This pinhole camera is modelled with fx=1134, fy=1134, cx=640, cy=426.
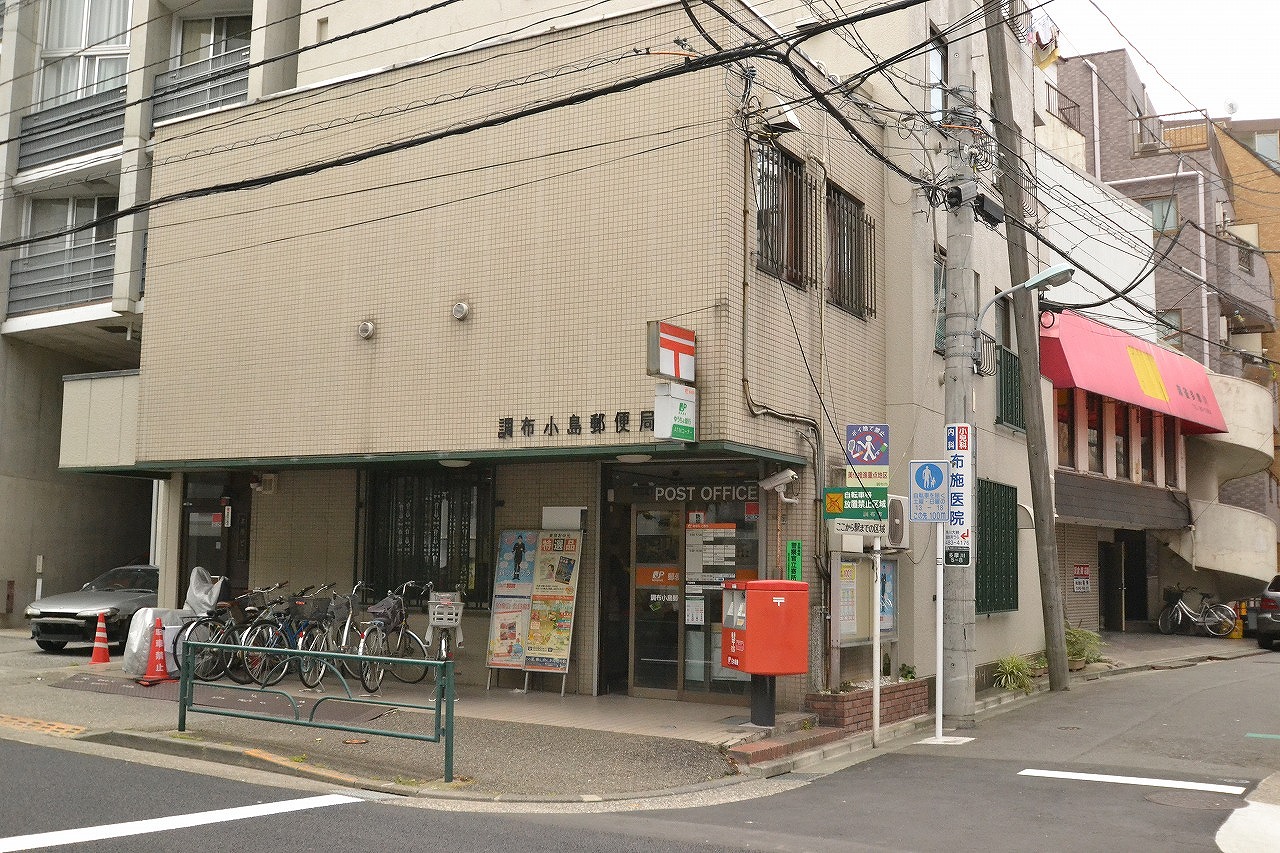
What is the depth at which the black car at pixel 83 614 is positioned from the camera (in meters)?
18.3

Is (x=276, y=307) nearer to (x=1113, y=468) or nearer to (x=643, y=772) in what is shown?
(x=643, y=772)

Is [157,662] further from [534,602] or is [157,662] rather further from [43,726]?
[534,602]

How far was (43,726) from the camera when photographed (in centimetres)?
1166

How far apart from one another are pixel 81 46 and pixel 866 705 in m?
23.0

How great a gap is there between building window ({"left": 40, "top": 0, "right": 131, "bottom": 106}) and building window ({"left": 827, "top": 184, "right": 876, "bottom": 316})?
1826 centimetres

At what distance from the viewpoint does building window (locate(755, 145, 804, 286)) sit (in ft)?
41.8

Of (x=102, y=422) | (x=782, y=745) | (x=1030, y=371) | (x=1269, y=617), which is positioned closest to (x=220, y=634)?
(x=102, y=422)

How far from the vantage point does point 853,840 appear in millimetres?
7977

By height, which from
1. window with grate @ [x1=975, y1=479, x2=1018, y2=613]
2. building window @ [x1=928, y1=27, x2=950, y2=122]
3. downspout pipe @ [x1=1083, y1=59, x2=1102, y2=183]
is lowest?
window with grate @ [x1=975, y1=479, x2=1018, y2=613]

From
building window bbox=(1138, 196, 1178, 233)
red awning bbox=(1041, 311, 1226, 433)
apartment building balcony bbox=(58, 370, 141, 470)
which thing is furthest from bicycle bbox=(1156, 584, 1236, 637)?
apartment building balcony bbox=(58, 370, 141, 470)

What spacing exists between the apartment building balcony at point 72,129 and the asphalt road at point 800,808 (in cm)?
1702

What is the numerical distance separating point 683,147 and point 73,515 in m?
19.6

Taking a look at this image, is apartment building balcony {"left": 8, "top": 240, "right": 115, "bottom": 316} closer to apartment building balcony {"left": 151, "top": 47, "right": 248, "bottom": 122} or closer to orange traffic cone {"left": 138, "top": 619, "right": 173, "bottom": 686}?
apartment building balcony {"left": 151, "top": 47, "right": 248, "bottom": 122}

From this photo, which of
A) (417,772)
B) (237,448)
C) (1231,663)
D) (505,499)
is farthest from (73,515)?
(1231,663)
